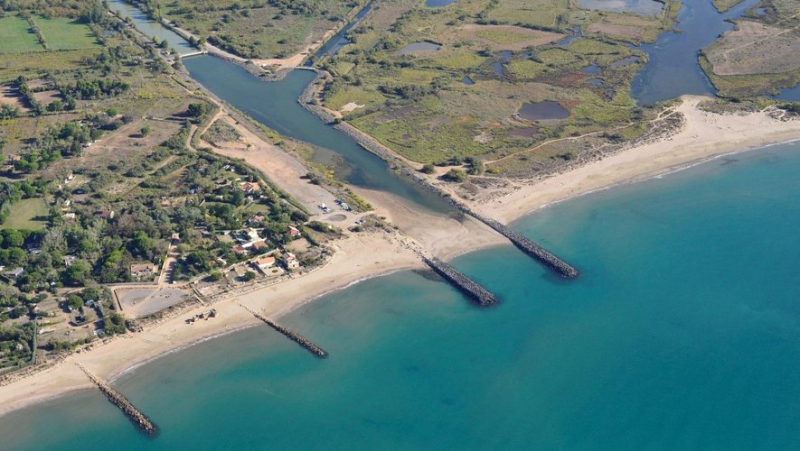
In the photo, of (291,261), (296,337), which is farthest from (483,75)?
(296,337)

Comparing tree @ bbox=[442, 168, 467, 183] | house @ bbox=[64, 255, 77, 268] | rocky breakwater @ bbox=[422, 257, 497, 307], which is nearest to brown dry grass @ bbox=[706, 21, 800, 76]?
tree @ bbox=[442, 168, 467, 183]

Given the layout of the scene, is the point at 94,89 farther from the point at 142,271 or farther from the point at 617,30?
the point at 617,30

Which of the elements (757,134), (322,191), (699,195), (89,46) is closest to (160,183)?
(322,191)

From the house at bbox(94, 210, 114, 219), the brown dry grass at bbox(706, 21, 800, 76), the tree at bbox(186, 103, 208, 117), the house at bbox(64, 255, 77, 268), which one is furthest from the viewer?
the brown dry grass at bbox(706, 21, 800, 76)

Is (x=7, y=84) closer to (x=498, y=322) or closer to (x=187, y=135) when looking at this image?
(x=187, y=135)

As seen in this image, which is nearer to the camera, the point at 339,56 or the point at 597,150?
the point at 597,150

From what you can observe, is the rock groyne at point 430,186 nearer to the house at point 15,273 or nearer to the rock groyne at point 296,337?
the rock groyne at point 296,337

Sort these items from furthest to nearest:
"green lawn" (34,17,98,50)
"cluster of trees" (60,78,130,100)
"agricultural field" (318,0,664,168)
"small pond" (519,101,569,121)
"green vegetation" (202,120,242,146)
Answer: "green lawn" (34,17,98,50) → "cluster of trees" (60,78,130,100) → "small pond" (519,101,569,121) → "agricultural field" (318,0,664,168) → "green vegetation" (202,120,242,146)

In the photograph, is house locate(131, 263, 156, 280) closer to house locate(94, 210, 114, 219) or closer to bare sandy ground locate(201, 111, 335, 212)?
house locate(94, 210, 114, 219)
